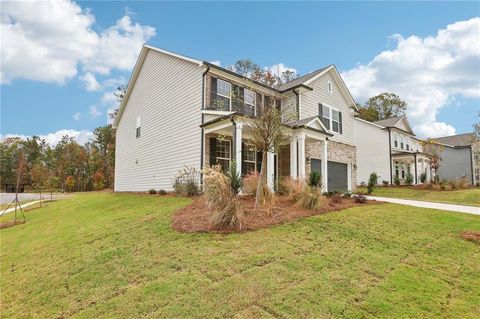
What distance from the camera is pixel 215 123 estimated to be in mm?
13188

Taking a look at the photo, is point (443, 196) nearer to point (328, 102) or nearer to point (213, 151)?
point (328, 102)

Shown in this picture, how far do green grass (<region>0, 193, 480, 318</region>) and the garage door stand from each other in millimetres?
10769

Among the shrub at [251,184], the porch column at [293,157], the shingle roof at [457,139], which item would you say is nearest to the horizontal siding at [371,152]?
the porch column at [293,157]

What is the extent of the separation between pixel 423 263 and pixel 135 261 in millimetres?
5558

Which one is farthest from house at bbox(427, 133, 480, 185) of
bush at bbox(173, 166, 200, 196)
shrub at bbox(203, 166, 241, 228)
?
shrub at bbox(203, 166, 241, 228)

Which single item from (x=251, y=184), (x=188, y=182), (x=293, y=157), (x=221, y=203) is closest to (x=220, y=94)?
(x=188, y=182)

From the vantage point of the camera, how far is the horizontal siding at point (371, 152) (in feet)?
86.7

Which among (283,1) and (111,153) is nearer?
(283,1)

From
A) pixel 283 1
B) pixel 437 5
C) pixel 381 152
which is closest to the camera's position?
pixel 437 5

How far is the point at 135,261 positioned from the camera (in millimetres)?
5867

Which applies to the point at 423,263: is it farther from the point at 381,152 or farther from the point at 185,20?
the point at 381,152

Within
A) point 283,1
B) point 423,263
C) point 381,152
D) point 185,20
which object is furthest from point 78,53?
point 381,152

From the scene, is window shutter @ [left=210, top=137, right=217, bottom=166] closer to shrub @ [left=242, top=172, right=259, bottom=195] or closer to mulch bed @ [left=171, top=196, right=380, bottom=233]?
shrub @ [left=242, top=172, right=259, bottom=195]

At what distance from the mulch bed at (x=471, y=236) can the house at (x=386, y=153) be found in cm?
1875
